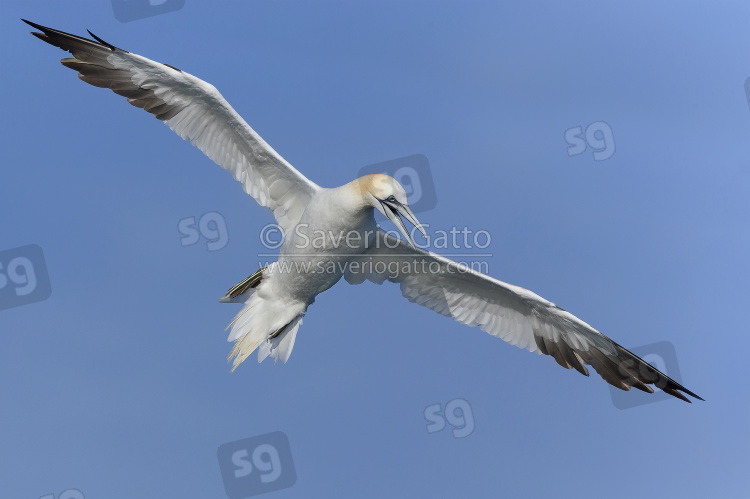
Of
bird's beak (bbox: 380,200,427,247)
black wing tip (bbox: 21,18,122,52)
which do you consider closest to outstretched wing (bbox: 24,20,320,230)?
black wing tip (bbox: 21,18,122,52)

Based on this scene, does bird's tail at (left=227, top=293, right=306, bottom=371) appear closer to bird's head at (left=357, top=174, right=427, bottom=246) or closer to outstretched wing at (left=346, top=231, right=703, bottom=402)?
outstretched wing at (left=346, top=231, right=703, bottom=402)

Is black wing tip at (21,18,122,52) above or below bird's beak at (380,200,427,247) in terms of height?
above

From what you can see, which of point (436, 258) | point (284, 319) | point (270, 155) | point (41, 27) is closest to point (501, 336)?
point (436, 258)

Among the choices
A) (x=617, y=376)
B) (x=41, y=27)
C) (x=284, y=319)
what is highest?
(x=41, y=27)

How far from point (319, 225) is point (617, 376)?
4813mm

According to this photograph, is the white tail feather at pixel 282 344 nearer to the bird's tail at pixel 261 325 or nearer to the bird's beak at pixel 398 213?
the bird's tail at pixel 261 325

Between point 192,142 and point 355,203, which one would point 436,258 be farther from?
point 192,142

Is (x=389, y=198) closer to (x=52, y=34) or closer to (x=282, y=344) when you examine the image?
(x=282, y=344)

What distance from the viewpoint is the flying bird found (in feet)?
40.2

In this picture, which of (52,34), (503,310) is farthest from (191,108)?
(503,310)

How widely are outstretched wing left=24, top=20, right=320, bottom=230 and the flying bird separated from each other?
1 centimetres

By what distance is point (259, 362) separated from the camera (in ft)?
43.0

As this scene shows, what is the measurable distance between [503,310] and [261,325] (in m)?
3.43

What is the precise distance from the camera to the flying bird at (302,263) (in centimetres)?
1226
